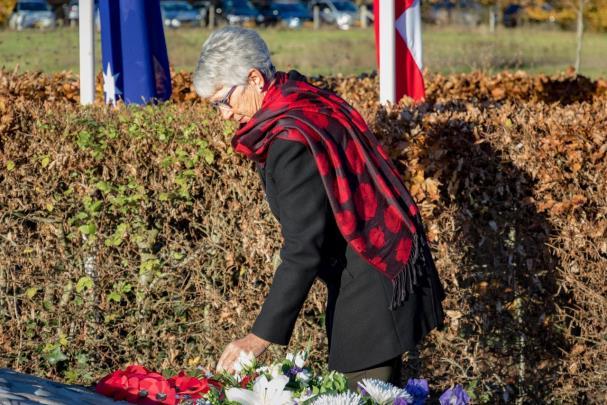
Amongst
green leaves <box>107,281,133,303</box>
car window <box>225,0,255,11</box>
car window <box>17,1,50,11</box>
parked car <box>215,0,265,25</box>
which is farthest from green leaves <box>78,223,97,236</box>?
car window <box>225,0,255,11</box>

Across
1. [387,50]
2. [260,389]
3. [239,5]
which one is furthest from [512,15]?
[260,389]

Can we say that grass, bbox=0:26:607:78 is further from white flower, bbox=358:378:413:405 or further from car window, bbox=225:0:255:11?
white flower, bbox=358:378:413:405

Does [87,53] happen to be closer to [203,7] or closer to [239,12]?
[203,7]

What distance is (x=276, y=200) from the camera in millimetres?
3150

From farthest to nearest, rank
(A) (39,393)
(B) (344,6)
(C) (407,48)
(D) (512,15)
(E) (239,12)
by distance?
(B) (344,6) → (E) (239,12) → (D) (512,15) → (C) (407,48) → (A) (39,393)

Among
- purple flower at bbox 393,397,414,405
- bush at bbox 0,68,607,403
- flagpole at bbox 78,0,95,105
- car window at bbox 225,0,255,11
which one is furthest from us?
car window at bbox 225,0,255,11

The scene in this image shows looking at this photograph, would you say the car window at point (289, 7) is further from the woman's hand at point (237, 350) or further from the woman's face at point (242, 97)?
the woman's hand at point (237, 350)

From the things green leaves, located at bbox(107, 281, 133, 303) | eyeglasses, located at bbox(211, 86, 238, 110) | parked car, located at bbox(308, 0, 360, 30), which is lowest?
parked car, located at bbox(308, 0, 360, 30)

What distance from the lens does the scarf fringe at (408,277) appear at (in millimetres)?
3184

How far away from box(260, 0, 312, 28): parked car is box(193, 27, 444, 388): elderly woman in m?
36.5

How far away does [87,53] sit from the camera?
662 cm

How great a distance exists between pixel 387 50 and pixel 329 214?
9.87ft

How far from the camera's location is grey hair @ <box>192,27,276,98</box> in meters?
3.09

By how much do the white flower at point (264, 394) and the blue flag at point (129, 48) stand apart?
433 cm
